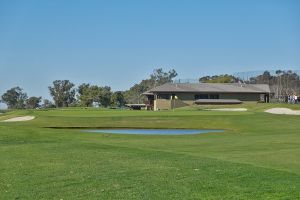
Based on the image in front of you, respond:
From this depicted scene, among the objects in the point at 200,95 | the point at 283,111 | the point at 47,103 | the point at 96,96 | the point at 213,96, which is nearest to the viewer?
the point at 283,111

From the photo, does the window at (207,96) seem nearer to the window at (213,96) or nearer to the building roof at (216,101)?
the window at (213,96)

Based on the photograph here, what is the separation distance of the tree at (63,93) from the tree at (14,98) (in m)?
11.5

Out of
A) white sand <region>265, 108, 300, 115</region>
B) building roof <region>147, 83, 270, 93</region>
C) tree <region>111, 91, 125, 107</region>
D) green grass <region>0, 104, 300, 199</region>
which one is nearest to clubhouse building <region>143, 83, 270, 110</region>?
building roof <region>147, 83, 270, 93</region>

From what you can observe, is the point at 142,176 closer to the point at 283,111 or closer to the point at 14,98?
the point at 283,111

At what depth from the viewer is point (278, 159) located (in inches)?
702

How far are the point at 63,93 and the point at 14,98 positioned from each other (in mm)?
17139

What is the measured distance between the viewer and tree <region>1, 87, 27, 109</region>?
147000mm

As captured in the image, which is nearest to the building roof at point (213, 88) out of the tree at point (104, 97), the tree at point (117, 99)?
the tree at point (104, 97)

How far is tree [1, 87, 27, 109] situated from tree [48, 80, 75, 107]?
11.5 meters

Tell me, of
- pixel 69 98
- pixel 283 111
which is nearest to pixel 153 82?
pixel 69 98

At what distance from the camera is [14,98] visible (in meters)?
148

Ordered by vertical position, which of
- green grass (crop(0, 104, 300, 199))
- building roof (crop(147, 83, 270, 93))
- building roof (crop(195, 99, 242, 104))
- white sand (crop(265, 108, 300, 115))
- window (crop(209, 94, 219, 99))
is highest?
building roof (crop(147, 83, 270, 93))

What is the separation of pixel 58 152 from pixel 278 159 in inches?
309

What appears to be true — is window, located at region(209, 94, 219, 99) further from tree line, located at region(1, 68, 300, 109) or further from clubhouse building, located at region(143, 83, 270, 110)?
tree line, located at region(1, 68, 300, 109)
